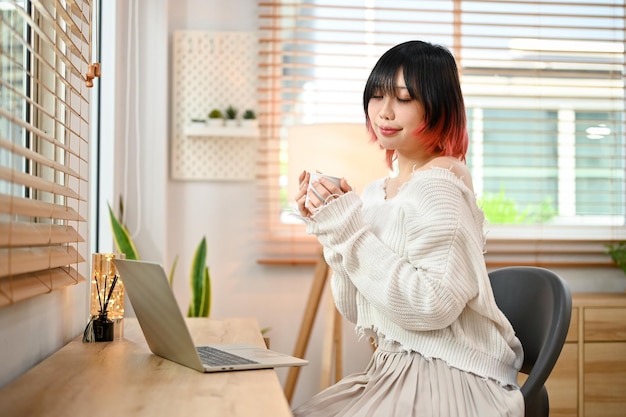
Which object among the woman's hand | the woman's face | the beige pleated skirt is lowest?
the beige pleated skirt

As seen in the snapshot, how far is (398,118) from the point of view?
1.48 m

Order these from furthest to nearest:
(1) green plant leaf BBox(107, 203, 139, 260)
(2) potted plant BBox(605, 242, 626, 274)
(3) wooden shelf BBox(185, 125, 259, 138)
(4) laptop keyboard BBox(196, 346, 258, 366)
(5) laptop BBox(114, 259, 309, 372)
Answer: (2) potted plant BBox(605, 242, 626, 274) → (3) wooden shelf BBox(185, 125, 259, 138) → (1) green plant leaf BBox(107, 203, 139, 260) → (4) laptop keyboard BBox(196, 346, 258, 366) → (5) laptop BBox(114, 259, 309, 372)

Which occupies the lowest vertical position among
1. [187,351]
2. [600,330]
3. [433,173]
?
[600,330]

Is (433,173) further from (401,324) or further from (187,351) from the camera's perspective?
(187,351)

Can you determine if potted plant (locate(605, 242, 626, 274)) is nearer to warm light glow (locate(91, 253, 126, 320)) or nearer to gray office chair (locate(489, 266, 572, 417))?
gray office chair (locate(489, 266, 572, 417))

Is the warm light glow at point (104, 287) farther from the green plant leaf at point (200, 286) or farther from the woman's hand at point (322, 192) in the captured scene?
the green plant leaf at point (200, 286)

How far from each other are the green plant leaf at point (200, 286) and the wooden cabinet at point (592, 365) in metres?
1.37

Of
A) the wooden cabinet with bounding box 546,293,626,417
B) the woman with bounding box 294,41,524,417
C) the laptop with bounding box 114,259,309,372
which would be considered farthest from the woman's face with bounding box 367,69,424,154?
the wooden cabinet with bounding box 546,293,626,417

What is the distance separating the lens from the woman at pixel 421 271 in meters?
1.29

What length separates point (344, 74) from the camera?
3.41 meters

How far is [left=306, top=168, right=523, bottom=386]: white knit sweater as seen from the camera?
4.25 ft

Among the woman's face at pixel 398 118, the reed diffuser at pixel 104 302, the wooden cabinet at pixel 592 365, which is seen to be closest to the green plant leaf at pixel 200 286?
the reed diffuser at pixel 104 302

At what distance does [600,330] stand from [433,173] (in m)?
2.02

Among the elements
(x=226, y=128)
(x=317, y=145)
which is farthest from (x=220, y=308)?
(x=317, y=145)
